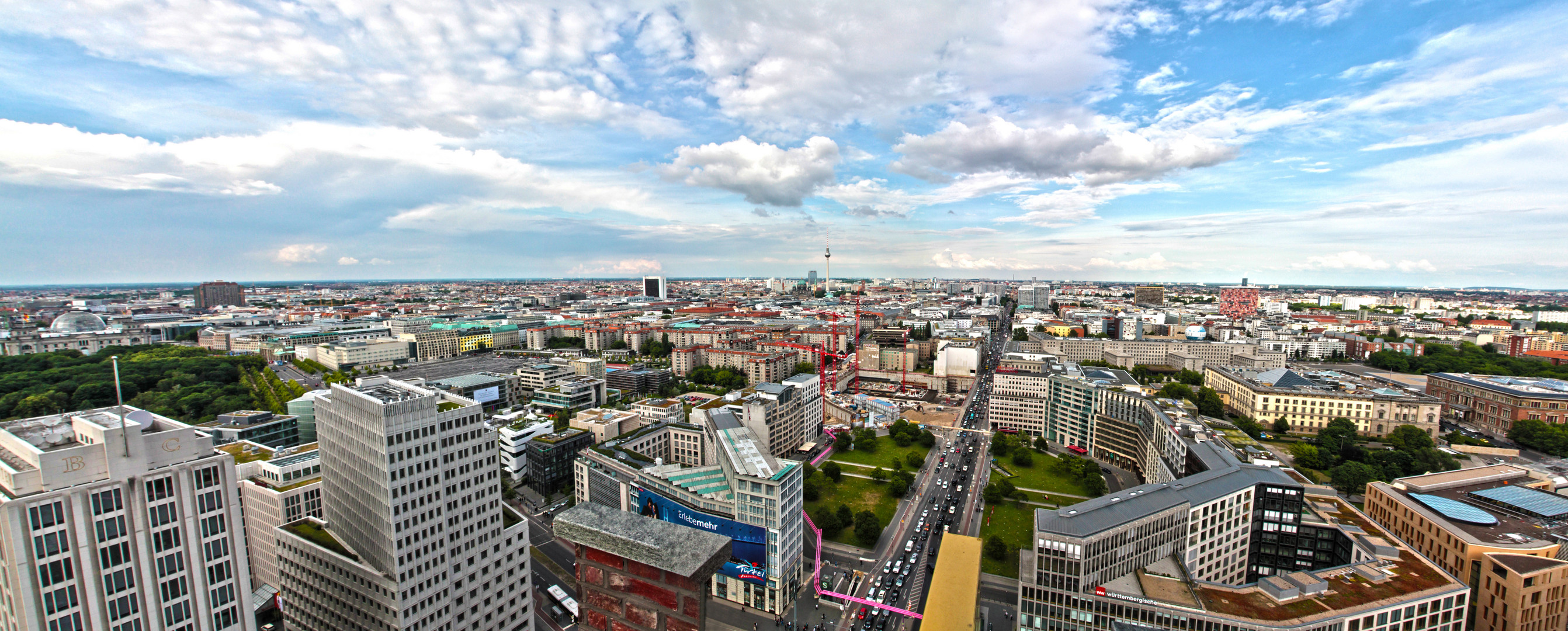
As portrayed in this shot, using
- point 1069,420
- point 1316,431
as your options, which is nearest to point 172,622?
point 1069,420

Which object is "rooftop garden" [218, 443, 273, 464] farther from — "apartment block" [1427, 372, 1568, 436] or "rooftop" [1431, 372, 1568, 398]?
"rooftop" [1431, 372, 1568, 398]

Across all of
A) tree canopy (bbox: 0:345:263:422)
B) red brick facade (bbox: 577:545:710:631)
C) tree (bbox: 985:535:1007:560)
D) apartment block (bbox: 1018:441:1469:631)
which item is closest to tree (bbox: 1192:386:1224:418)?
apartment block (bbox: 1018:441:1469:631)

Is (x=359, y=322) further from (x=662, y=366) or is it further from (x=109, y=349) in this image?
(x=662, y=366)

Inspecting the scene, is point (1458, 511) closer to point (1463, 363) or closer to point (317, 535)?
point (317, 535)

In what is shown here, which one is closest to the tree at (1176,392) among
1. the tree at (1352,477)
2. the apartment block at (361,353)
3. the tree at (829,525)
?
the tree at (1352,477)

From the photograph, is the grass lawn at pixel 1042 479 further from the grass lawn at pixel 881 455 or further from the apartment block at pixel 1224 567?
the apartment block at pixel 1224 567

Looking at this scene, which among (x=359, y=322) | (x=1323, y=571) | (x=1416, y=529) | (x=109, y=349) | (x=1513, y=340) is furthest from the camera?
(x=359, y=322)

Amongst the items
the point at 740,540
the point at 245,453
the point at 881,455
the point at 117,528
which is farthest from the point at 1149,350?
the point at 117,528
